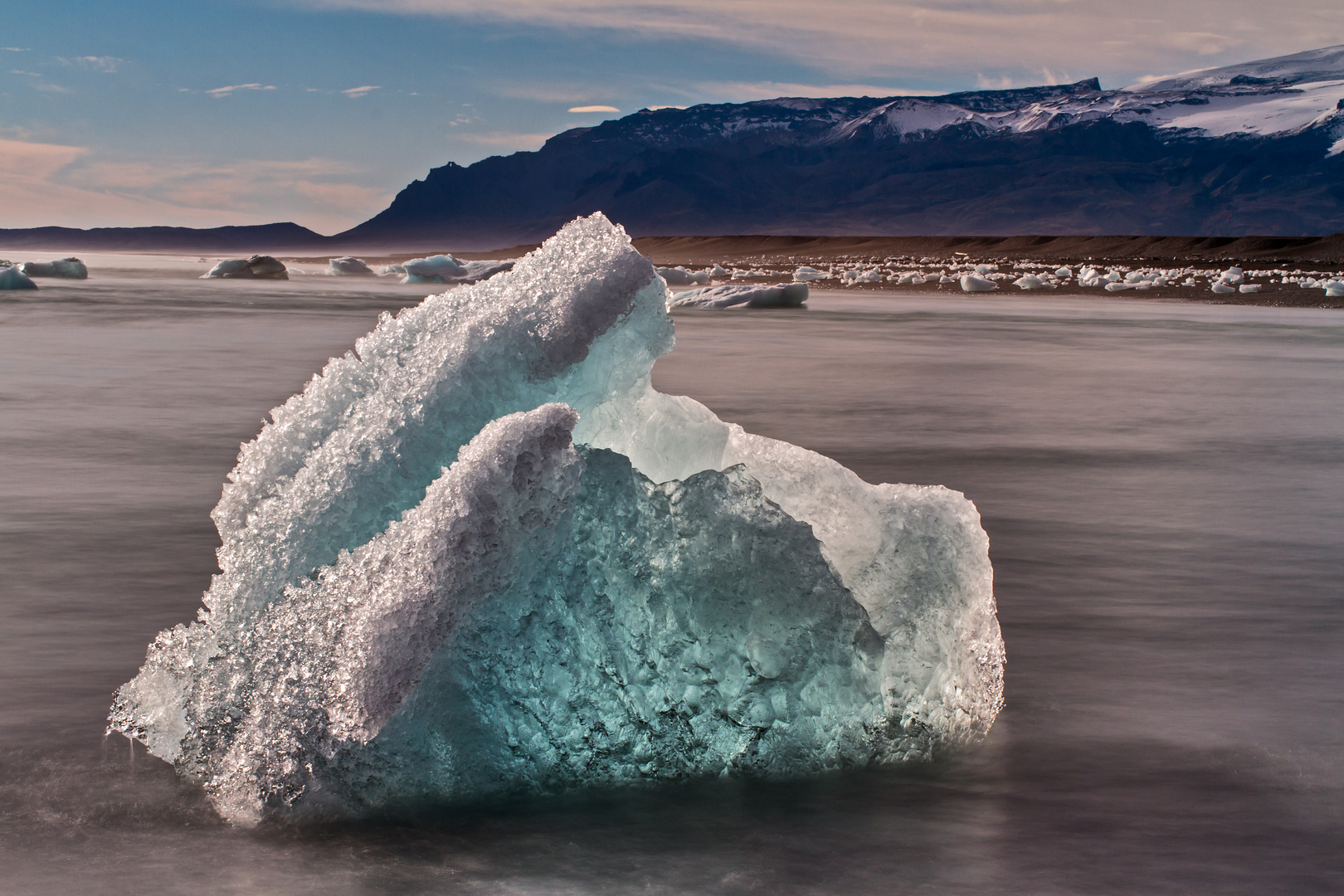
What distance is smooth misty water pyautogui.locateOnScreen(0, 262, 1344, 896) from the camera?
2.01 meters

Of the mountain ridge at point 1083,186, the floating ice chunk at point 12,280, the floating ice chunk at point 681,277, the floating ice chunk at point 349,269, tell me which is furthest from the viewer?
the mountain ridge at point 1083,186

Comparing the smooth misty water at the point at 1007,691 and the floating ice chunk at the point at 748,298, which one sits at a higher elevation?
the floating ice chunk at the point at 748,298

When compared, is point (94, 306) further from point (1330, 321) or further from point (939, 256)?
point (939, 256)

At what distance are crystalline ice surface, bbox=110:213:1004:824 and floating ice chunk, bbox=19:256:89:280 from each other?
30752mm

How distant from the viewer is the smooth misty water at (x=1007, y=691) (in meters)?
2.01

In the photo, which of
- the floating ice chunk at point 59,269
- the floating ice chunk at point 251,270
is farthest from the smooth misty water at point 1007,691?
the floating ice chunk at point 251,270

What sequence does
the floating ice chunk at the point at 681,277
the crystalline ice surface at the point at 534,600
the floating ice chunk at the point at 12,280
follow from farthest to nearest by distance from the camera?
the floating ice chunk at the point at 681,277 < the floating ice chunk at the point at 12,280 < the crystalline ice surface at the point at 534,600

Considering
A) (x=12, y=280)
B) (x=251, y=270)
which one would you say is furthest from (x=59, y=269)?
(x=12, y=280)

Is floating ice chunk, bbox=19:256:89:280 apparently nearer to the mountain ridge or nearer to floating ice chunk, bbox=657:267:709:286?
floating ice chunk, bbox=657:267:709:286

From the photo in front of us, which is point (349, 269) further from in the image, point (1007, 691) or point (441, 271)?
point (1007, 691)

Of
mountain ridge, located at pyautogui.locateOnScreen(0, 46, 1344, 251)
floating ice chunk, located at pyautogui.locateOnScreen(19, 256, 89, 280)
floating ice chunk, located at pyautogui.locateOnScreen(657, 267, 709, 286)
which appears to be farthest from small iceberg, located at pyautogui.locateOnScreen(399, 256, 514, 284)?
mountain ridge, located at pyautogui.locateOnScreen(0, 46, 1344, 251)

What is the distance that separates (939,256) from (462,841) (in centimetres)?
→ 6070

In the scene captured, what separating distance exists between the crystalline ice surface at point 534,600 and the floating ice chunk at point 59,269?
3075 cm

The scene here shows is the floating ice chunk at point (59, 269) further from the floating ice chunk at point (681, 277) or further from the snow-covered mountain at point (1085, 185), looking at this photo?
the snow-covered mountain at point (1085, 185)
